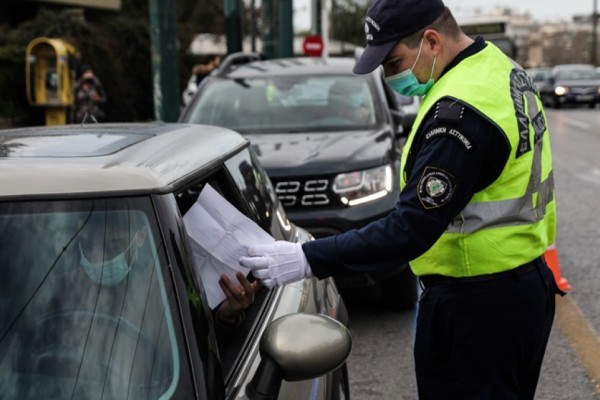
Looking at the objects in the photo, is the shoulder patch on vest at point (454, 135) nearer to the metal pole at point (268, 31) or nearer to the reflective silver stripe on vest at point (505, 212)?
the reflective silver stripe on vest at point (505, 212)

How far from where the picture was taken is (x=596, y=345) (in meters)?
5.52

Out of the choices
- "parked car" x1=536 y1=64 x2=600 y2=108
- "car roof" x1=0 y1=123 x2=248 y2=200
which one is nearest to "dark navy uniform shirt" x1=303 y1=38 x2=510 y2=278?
"car roof" x1=0 y1=123 x2=248 y2=200

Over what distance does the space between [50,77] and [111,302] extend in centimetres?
1844

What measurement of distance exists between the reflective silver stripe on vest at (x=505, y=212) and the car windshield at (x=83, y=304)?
89cm

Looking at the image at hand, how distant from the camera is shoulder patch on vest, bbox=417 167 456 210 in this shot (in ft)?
7.94

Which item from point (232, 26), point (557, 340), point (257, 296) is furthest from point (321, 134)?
point (232, 26)

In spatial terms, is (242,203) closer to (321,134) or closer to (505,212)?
(505,212)

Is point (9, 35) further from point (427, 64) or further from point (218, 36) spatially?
point (218, 36)

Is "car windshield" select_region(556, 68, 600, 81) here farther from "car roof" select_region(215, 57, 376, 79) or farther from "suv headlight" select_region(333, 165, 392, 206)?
"suv headlight" select_region(333, 165, 392, 206)

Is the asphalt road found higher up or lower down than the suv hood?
lower down

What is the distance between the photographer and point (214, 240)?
2621 mm

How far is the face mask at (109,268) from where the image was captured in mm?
2168

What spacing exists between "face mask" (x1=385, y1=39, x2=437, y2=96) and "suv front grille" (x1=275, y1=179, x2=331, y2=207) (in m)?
3.20

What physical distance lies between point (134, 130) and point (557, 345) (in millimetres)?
3407
